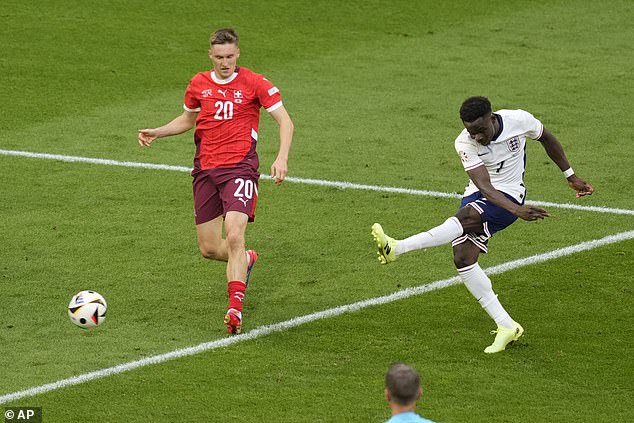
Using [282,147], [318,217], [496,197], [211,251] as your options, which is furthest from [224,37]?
[318,217]

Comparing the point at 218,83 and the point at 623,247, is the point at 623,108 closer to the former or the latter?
the point at 623,247

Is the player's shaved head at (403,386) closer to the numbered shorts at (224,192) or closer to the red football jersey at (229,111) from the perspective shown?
the numbered shorts at (224,192)

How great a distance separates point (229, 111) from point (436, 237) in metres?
2.12

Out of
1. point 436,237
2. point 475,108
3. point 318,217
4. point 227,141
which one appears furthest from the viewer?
A: point 318,217

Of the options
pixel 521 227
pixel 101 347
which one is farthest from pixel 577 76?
→ pixel 101 347

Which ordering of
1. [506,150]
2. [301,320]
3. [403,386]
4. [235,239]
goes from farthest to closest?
[301,320], [235,239], [506,150], [403,386]

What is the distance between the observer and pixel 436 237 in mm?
10445

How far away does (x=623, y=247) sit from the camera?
12805 millimetres

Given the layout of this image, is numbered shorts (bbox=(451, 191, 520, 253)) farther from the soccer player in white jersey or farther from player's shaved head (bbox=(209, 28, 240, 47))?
player's shaved head (bbox=(209, 28, 240, 47))

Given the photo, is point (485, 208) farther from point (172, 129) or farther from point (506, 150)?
point (172, 129)

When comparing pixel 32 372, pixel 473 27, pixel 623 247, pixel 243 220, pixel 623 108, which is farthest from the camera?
pixel 473 27

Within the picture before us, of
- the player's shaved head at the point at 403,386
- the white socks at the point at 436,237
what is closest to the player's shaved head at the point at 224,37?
the white socks at the point at 436,237

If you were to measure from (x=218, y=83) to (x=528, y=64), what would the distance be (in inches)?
393

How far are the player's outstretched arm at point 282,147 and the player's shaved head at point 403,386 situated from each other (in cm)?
398
